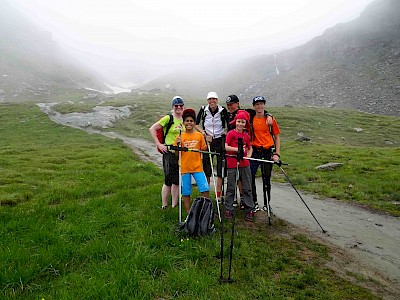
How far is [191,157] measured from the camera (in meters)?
9.34

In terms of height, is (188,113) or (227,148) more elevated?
(188,113)

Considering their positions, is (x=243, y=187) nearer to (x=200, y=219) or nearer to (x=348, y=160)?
(x=200, y=219)

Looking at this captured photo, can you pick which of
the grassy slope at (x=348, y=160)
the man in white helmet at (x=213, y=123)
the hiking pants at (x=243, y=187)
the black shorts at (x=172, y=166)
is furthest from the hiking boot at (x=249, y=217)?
the grassy slope at (x=348, y=160)

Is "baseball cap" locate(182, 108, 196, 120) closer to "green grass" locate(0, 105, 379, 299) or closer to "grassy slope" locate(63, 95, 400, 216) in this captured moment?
"green grass" locate(0, 105, 379, 299)

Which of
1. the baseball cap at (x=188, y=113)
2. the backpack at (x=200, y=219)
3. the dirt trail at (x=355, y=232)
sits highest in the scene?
the baseball cap at (x=188, y=113)

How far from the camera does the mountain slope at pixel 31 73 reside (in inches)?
4887

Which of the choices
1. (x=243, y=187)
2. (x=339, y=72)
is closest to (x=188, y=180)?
(x=243, y=187)

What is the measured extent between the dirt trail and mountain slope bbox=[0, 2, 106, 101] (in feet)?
416

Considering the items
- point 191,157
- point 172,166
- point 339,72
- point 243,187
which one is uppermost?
point 339,72

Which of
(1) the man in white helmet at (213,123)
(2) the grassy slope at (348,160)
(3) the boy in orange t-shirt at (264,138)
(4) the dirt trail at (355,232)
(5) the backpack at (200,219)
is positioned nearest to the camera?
(4) the dirt trail at (355,232)

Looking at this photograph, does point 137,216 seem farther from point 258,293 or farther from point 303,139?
point 303,139

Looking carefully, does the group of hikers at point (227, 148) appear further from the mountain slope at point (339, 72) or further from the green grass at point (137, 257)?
the mountain slope at point (339, 72)

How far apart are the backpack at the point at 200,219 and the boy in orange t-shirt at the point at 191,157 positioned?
83 cm

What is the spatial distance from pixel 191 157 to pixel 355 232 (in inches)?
247
